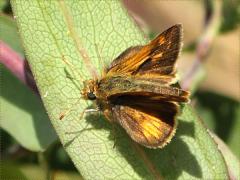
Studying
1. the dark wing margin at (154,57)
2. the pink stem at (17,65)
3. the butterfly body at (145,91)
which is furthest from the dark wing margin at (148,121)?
the pink stem at (17,65)

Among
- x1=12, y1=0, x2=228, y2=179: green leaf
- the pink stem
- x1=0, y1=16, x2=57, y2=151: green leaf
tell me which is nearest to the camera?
x1=12, y1=0, x2=228, y2=179: green leaf

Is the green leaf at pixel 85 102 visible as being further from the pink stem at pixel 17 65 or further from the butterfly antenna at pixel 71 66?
the pink stem at pixel 17 65

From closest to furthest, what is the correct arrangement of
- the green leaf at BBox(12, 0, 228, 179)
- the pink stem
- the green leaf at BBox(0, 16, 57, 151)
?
the green leaf at BBox(12, 0, 228, 179)
the pink stem
the green leaf at BBox(0, 16, 57, 151)

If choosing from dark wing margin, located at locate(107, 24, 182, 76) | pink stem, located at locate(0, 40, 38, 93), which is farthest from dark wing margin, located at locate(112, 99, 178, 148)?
pink stem, located at locate(0, 40, 38, 93)

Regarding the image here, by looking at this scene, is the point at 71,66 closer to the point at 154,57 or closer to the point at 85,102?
the point at 85,102

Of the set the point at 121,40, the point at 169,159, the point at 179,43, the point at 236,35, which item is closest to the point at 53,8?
the point at 121,40

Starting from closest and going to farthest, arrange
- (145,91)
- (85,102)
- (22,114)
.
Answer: (145,91) < (85,102) < (22,114)

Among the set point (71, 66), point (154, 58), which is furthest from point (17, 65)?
point (154, 58)

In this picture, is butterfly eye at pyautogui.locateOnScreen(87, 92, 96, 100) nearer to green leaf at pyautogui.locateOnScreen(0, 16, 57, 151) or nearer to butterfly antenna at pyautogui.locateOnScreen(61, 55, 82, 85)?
butterfly antenna at pyautogui.locateOnScreen(61, 55, 82, 85)
